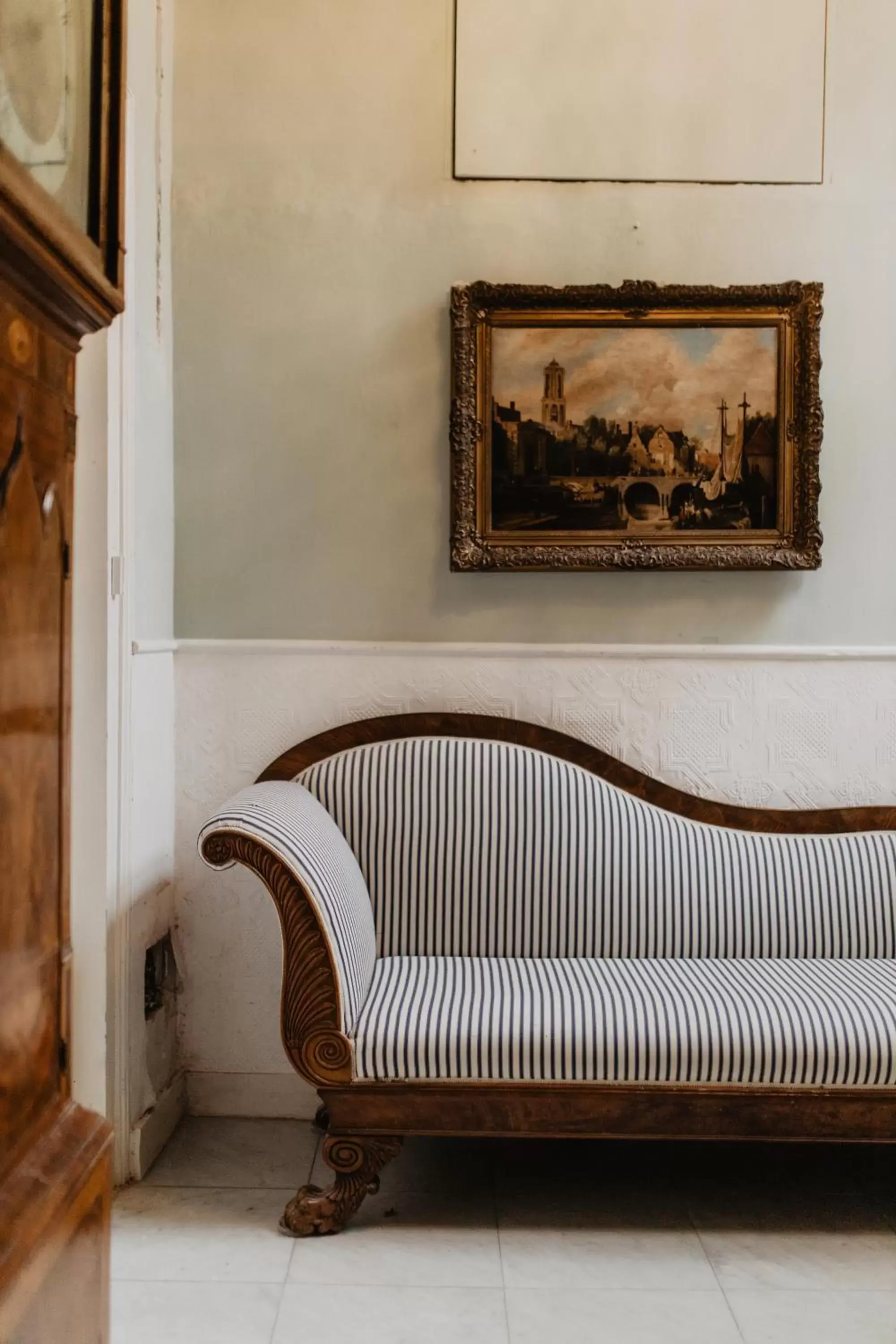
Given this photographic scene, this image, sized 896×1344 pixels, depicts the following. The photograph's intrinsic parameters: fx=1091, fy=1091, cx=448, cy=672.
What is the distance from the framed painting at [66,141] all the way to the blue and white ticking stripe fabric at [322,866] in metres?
1.23

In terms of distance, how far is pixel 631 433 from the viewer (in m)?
3.02

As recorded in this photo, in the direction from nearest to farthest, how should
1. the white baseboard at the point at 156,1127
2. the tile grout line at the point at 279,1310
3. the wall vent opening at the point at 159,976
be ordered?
the tile grout line at the point at 279,1310
the white baseboard at the point at 156,1127
the wall vent opening at the point at 159,976

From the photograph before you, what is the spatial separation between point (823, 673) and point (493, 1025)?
1440 mm

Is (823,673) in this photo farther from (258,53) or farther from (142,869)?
(258,53)

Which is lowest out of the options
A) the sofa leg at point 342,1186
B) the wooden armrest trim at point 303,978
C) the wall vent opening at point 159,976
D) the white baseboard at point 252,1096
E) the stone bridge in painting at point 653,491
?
the white baseboard at point 252,1096

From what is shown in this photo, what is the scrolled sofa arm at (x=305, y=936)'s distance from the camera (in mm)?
2215

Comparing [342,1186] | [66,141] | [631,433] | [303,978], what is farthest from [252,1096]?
[66,141]

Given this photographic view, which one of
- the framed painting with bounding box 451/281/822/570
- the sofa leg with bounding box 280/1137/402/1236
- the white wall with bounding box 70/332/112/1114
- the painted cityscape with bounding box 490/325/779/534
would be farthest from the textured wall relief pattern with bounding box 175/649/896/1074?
the sofa leg with bounding box 280/1137/402/1236

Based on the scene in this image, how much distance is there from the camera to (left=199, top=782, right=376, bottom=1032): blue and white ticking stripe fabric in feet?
7.32

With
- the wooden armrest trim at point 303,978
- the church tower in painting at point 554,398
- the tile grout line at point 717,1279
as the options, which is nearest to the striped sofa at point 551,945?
the wooden armrest trim at point 303,978

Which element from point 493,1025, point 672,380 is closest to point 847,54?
point 672,380

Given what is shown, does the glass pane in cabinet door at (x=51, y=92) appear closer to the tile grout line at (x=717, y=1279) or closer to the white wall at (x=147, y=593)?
the white wall at (x=147, y=593)

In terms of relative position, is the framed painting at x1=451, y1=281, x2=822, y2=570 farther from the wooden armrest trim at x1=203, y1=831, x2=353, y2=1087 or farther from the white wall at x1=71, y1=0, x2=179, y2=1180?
the wooden armrest trim at x1=203, y1=831, x2=353, y2=1087

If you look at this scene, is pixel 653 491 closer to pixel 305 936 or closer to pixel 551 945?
pixel 551 945
